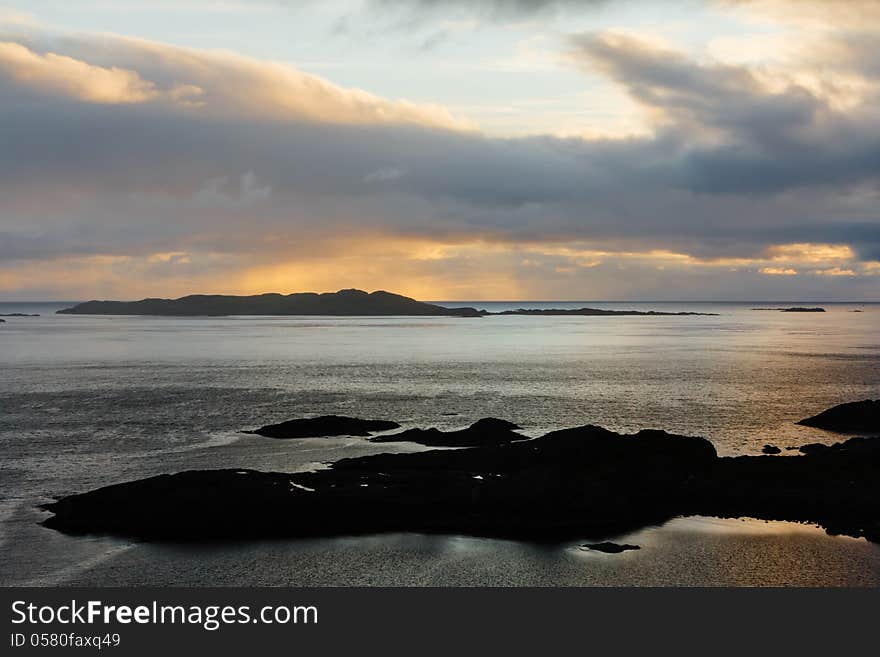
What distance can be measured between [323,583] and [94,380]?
76542mm

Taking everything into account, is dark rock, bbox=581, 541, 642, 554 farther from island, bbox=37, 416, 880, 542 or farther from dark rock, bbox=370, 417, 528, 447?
dark rock, bbox=370, 417, 528, 447

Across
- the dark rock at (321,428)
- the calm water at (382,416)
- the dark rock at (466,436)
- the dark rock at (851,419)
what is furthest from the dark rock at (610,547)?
the dark rock at (851,419)

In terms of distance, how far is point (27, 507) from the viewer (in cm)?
3766

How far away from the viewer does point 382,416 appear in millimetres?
69625

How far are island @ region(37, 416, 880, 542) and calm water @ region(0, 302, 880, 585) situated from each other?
5.03ft

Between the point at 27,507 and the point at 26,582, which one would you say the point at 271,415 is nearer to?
the point at 27,507

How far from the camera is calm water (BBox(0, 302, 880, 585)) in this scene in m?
31.1

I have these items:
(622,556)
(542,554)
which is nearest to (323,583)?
(542,554)

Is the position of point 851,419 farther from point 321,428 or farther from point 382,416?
point 321,428

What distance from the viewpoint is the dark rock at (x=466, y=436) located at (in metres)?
54.1

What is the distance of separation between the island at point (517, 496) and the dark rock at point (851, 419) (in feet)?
66.3

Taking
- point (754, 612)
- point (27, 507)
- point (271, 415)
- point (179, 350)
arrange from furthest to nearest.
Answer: point (179, 350) < point (271, 415) < point (27, 507) < point (754, 612)

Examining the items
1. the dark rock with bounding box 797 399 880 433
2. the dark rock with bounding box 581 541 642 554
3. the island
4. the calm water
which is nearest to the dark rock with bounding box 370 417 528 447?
the calm water

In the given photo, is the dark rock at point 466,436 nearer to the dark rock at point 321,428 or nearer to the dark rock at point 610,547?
the dark rock at point 321,428
